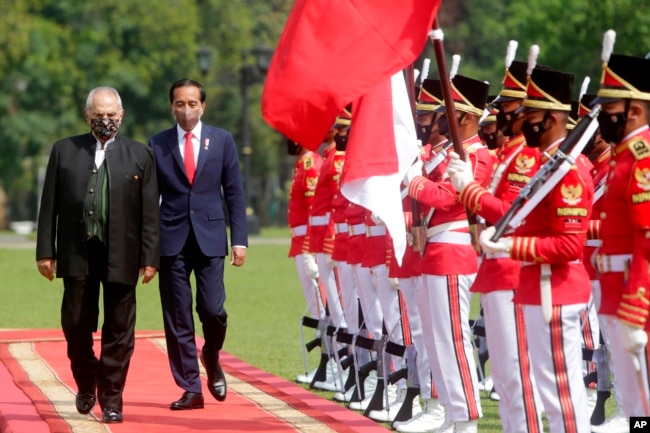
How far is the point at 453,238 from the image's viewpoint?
915 cm

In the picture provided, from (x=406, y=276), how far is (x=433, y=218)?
811 millimetres

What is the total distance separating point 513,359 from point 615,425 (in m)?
2.13

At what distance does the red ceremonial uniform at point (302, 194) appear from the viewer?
1309cm

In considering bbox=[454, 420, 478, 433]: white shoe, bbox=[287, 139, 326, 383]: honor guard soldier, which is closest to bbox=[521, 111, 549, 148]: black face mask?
bbox=[454, 420, 478, 433]: white shoe

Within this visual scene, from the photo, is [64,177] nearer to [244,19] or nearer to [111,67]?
[111,67]

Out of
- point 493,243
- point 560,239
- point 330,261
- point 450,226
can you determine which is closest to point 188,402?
point 450,226

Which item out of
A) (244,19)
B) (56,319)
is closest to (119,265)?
(56,319)

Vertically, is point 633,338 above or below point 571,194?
below

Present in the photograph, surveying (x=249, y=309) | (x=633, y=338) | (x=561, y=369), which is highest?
(x=633, y=338)

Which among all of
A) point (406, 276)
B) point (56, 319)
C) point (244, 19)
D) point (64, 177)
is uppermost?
point (244, 19)

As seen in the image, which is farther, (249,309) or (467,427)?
(249,309)

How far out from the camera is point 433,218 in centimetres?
923

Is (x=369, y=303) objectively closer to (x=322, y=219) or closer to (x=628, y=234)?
(x=322, y=219)

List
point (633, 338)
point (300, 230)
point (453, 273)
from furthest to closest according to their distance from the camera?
point (300, 230)
point (453, 273)
point (633, 338)
